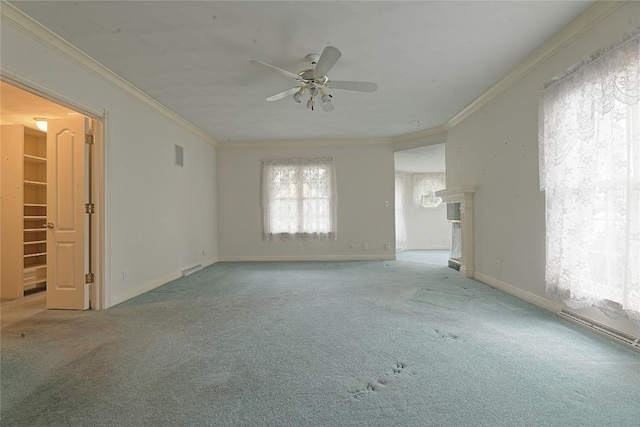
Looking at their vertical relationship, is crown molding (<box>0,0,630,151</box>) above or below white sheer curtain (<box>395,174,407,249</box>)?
above

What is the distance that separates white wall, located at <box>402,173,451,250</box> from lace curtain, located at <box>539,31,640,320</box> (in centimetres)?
608

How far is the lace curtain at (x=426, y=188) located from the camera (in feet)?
28.9

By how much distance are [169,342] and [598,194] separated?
11.5 ft

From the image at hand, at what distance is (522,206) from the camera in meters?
3.33

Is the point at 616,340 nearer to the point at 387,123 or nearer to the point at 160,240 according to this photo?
the point at 387,123

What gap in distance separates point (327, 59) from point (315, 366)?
94.2 inches

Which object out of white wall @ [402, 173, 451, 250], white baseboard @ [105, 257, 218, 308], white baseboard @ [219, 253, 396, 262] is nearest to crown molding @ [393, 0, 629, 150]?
white baseboard @ [219, 253, 396, 262]

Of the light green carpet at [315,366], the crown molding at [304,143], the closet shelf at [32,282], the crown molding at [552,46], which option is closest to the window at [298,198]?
the crown molding at [304,143]

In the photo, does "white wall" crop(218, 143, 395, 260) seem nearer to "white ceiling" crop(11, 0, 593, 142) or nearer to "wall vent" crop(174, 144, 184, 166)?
"wall vent" crop(174, 144, 184, 166)

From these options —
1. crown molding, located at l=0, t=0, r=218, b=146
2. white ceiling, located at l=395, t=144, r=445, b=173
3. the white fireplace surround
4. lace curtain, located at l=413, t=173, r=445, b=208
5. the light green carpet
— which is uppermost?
crown molding, located at l=0, t=0, r=218, b=146

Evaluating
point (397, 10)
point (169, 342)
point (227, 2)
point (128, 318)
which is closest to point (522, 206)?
point (397, 10)

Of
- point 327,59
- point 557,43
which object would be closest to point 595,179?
point 557,43

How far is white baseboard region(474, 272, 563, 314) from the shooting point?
9.43 ft

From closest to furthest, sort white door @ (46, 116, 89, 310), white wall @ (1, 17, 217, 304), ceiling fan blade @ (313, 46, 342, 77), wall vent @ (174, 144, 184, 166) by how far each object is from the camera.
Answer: ceiling fan blade @ (313, 46, 342, 77)
white wall @ (1, 17, 217, 304)
white door @ (46, 116, 89, 310)
wall vent @ (174, 144, 184, 166)
